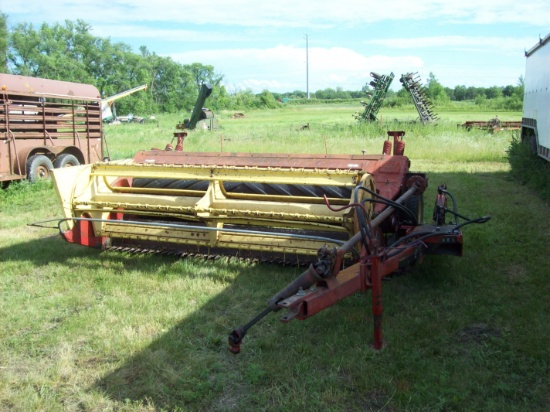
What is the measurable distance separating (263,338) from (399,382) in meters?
0.99

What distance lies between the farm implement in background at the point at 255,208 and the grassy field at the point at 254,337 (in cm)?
28

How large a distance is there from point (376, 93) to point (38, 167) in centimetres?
2021

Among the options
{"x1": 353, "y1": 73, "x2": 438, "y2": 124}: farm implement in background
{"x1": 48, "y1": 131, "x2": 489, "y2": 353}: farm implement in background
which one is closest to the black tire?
{"x1": 48, "y1": 131, "x2": 489, "y2": 353}: farm implement in background

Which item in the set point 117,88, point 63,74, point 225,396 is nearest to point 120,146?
point 225,396

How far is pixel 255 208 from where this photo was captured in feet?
15.7

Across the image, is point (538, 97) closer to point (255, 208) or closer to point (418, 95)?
point (255, 208)

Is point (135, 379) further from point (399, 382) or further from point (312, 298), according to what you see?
point (399, 382)

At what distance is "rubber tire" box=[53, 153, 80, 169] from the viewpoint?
1073cm

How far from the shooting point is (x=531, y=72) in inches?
444

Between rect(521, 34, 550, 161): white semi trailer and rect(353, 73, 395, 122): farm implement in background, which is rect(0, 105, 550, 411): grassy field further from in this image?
rect(353, 73, 395, 122): farm implement in background

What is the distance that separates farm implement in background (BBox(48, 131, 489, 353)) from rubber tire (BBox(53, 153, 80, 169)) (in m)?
5.60

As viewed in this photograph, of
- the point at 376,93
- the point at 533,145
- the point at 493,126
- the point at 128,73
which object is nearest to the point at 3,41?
the point at 128,73

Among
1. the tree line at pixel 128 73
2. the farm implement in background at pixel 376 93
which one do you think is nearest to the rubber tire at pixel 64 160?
the farm implement in background at pixel 376 93

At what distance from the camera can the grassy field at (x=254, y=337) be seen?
9.84ft
